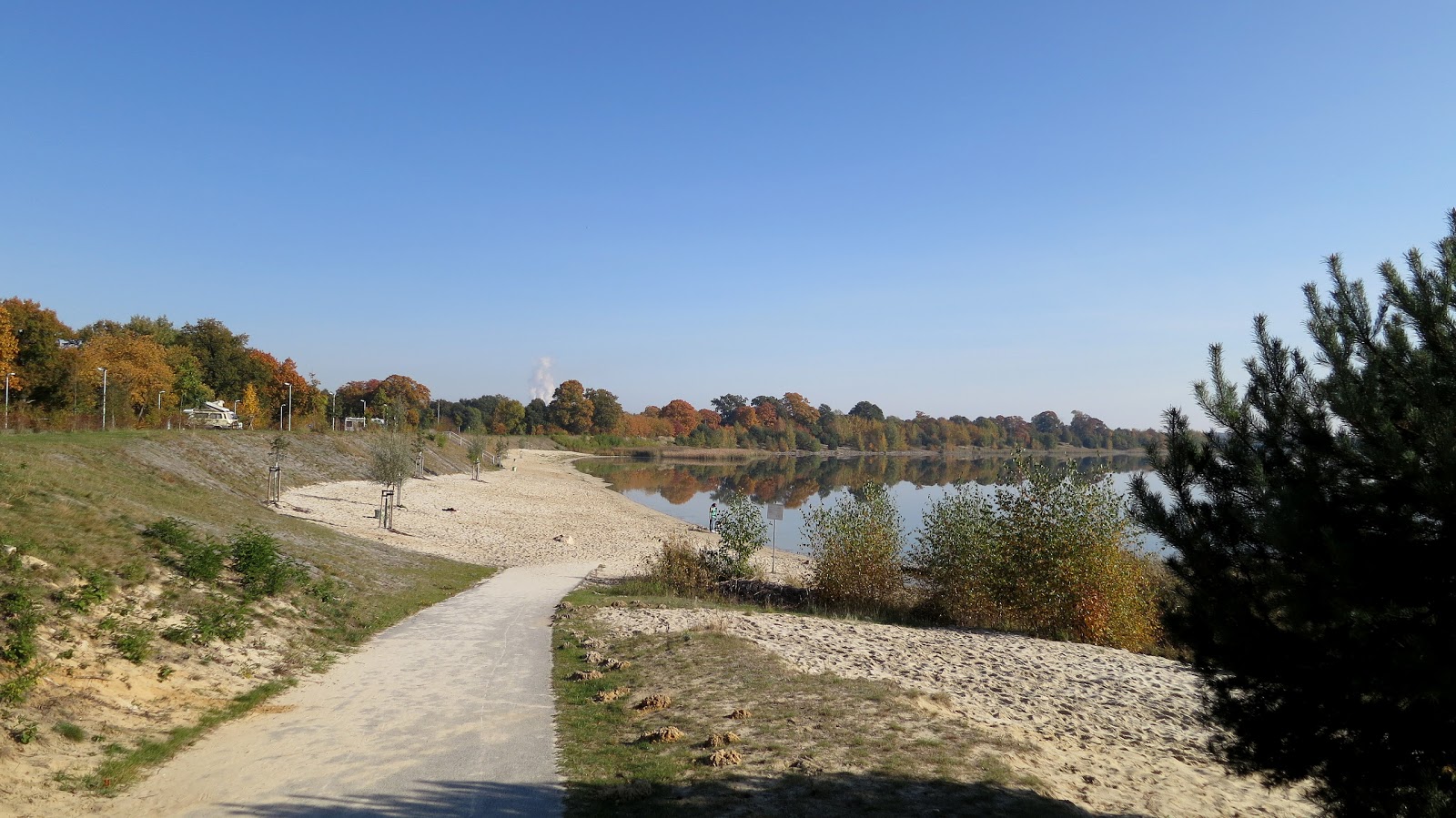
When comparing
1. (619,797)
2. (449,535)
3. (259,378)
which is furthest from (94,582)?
(259,378)

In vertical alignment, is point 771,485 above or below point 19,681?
below

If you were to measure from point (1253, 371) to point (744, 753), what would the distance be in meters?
5.71

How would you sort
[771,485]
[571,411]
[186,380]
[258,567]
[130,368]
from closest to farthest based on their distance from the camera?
1. [258,567]
2. [130,368]
3. [186,380]
4. [771,485]
5. [571,411]

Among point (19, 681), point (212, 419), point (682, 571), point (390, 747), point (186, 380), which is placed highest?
point (186, 380)

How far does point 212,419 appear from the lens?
183 ft

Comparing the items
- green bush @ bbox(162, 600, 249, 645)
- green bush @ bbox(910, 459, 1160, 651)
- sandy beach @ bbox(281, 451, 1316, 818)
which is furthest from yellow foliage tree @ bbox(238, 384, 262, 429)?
green bush @ bbox(910, 459, 1160, 651)

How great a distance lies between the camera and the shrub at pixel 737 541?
75.4 ft

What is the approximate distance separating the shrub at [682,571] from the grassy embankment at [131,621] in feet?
19.2

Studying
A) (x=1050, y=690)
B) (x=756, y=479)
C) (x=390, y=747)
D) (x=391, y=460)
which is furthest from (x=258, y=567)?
(x=756, y=479)

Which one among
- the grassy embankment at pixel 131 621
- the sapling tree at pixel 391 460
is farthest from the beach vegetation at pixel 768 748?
the sapling tree at pixel 391 460

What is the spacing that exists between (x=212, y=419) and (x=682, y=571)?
4838 cm

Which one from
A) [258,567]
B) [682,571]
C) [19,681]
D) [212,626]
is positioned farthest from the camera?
[682,571]

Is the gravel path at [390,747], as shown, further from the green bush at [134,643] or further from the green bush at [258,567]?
the green bush at [258,567]

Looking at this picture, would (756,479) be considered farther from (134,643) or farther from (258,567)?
(134,643)
